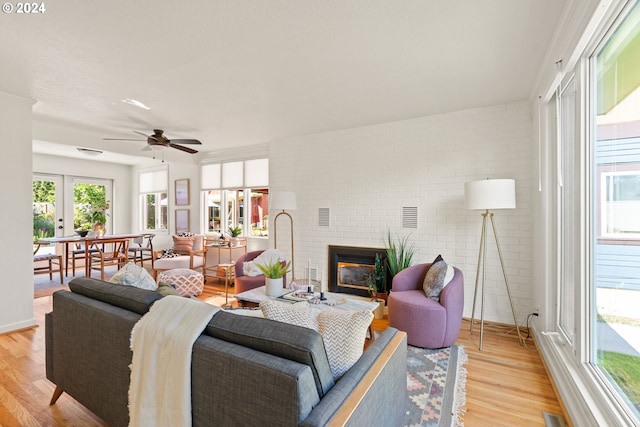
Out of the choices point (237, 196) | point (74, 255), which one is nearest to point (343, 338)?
point (237, 196)

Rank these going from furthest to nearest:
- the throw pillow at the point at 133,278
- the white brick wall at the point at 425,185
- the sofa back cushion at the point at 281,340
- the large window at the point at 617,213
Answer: the white brick wall at the point at 425,185
the throw pillow at the point at 133,278
the large window at the point at 617,213
the sofa back cushion at the point at 281,340

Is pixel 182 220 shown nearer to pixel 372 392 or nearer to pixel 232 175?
pixel 232 175

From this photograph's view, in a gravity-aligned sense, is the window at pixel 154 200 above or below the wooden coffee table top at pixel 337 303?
above

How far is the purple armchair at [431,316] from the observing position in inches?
113

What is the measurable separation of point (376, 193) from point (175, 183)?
4.90 meters

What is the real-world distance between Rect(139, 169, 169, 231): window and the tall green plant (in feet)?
18.2

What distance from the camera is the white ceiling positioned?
193 centimetres

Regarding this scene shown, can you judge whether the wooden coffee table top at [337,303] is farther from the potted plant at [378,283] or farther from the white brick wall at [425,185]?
the white brick wall at [425,185]

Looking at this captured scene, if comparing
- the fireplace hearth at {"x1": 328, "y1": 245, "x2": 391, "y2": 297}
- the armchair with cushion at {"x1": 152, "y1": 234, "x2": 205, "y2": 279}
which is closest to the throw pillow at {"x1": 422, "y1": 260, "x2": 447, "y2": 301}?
the fireplace hearth at {"x1": 328, "y1": 245, "x2": 391, "y2": 297}

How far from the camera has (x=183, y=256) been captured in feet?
18.7

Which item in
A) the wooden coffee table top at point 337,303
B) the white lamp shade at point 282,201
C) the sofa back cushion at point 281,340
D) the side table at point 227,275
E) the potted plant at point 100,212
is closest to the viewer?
the sofa back cushion at point 281,340

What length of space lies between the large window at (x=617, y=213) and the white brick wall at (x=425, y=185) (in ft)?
5.74

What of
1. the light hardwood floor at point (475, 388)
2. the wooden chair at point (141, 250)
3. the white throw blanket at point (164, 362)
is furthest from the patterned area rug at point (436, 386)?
the wooden chair at point (141, 250)

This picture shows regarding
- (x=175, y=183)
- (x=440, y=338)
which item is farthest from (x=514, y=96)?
(x=175, y=183)
